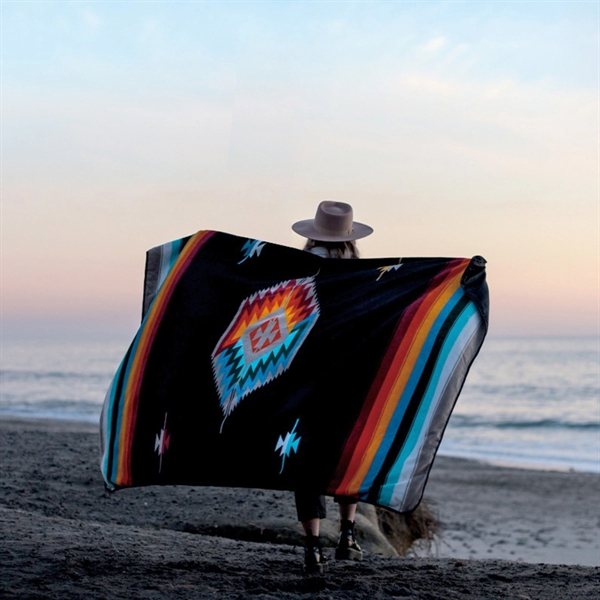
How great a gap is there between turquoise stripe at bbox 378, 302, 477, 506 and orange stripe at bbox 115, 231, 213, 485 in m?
1.37

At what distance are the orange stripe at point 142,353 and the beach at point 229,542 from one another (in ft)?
1.53

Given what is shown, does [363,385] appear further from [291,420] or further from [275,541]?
[275,541]

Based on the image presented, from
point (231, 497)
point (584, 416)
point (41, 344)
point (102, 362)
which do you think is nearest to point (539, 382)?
point (584, 416)

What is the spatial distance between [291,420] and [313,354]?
346 mm

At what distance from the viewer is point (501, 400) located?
23.2 meters

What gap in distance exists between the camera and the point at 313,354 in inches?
137

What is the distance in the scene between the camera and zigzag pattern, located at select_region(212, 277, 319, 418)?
3520 mm

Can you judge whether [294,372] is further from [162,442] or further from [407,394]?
[162,442]

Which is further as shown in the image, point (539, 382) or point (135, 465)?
point (539, 382)

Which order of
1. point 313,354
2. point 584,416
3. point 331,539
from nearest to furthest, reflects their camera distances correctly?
1. point 313,354
2. point 331,539
3. point 584,416

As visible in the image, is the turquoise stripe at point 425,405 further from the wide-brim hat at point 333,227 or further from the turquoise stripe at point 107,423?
the turquoise stripe at point 107,423

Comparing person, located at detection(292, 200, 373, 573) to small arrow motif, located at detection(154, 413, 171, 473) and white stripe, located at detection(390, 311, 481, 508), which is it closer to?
white stripe, located at detection(390, 311, 481, 508)

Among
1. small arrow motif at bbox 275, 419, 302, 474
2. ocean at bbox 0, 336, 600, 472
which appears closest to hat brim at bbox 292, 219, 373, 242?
small arrow motif at bbox 275, 419, 302, 474

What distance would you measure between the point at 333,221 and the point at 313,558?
5.89 feet
